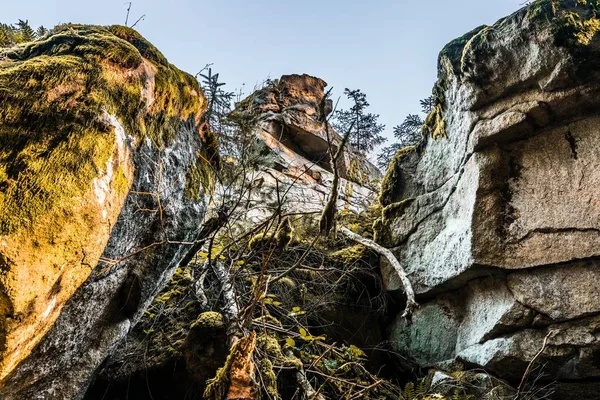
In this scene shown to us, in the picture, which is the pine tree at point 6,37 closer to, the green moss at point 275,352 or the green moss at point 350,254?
the green moss at point 275,352

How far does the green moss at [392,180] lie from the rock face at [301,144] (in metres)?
2.19

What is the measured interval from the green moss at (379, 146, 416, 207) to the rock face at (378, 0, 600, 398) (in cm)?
137

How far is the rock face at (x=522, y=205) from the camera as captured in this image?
13.7 feet

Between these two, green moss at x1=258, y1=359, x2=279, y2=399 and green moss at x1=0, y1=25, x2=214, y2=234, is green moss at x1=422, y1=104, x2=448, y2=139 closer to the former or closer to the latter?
green moss at x1=258, y1=359, x2=279, y2=399

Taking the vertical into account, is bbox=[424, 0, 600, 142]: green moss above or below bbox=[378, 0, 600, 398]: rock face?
above

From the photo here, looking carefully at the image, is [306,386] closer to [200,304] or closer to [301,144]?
[200,304]

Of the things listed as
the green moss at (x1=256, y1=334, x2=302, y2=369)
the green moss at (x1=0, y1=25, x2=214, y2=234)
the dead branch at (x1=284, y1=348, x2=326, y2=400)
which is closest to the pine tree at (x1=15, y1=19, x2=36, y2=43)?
the green moss at (x1=0, y1=25, x2=214, y2=234)

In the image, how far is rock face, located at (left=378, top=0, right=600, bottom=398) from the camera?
4.16 m

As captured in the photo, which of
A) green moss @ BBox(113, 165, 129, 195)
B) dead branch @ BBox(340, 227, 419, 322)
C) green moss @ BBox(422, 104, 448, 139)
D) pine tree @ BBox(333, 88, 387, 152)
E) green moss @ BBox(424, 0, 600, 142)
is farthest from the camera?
pine tree @ BBox(333, 88, 387, 152)

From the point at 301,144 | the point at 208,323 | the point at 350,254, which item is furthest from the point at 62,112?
the point at 301,144

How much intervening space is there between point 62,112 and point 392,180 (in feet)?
18.9

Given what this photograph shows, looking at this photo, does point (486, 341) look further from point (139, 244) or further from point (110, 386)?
point (110, 386)

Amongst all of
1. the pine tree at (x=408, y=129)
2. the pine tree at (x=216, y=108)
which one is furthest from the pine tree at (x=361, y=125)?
the pine tree at (x=216, y=108)

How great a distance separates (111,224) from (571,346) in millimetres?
5073
